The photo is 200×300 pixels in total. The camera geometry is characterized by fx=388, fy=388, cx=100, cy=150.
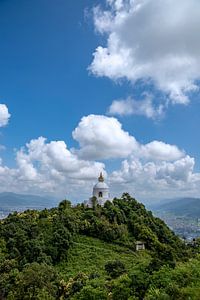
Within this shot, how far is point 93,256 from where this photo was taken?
43.5m

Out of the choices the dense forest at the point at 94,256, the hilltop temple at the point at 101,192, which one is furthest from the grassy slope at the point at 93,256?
the hilltop temple at the point at 101,192

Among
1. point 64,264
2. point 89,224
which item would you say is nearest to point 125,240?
point 89,224

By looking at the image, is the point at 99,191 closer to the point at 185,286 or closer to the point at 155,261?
the point at 155,261

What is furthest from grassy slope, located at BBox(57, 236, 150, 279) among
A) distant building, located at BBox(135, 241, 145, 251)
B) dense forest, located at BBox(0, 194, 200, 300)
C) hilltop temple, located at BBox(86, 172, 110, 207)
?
hilltop temple, located at BBox(86, 172, 110, 207)

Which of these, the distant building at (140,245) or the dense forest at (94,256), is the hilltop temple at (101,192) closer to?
the dense forest at (94,256)

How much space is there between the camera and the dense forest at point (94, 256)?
29.0 metres

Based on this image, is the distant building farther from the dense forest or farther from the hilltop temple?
the hilltop temple

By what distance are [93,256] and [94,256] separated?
12 cm

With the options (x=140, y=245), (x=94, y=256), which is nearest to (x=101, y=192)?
(x=140, y=245)

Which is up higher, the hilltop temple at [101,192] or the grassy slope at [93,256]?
the hilltop temple at [101,192]

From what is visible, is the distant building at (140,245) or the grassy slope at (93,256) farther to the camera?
the distant building at (140,245)

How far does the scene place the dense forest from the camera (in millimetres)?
28953

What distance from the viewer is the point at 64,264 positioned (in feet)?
140

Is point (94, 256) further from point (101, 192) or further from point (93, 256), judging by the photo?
point (101, 192)
